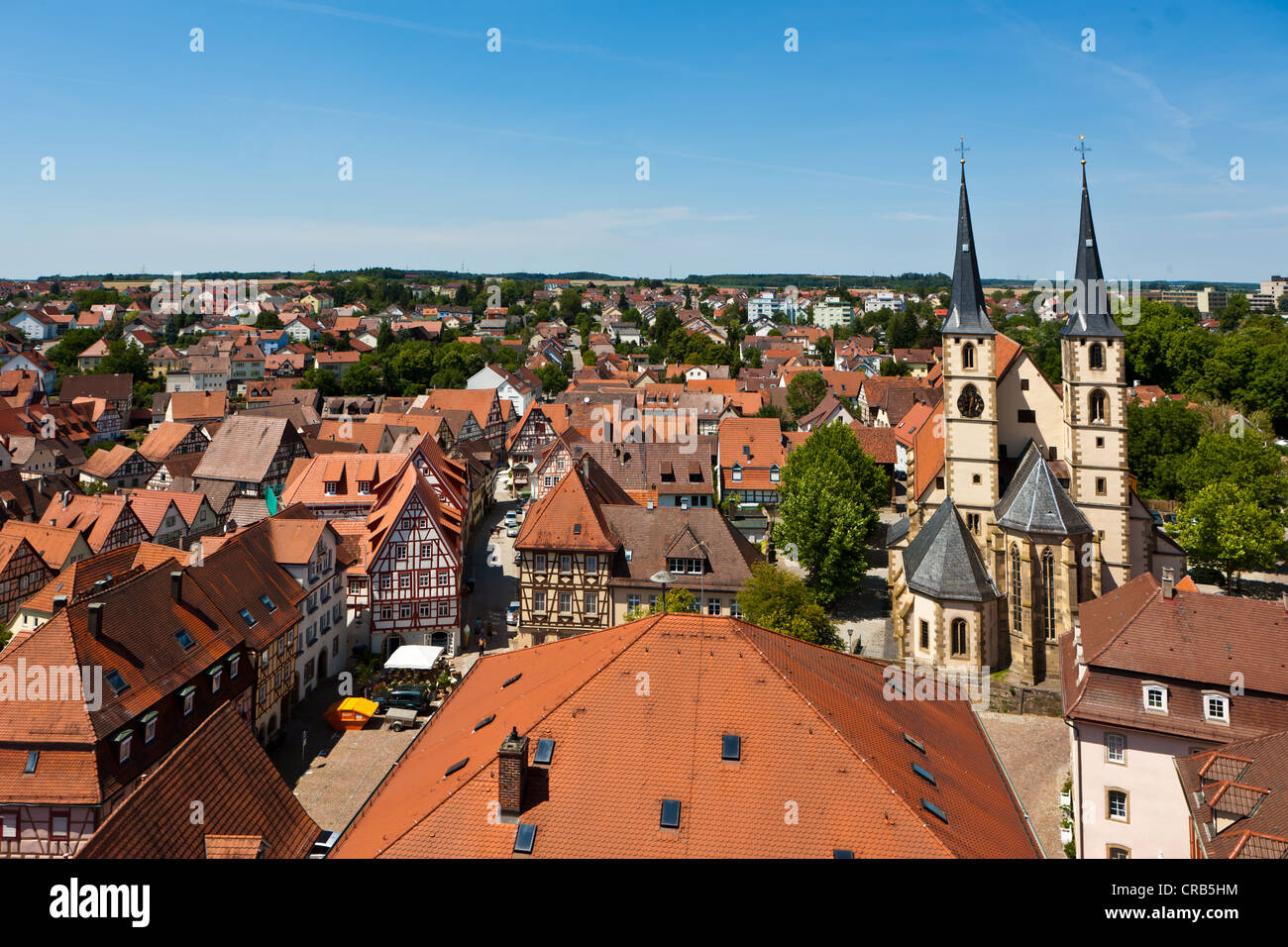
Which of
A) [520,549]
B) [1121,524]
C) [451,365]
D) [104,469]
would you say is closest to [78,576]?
[520,549]

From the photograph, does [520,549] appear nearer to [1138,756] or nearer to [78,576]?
[78,576]

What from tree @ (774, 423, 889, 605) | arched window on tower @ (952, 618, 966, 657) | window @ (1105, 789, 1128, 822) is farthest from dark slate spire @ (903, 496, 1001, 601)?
window @ (1105, 789, 1128, 822)

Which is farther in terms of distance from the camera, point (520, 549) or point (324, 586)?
point (520, 549)

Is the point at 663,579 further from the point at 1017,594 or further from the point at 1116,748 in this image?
the point at 1017,594

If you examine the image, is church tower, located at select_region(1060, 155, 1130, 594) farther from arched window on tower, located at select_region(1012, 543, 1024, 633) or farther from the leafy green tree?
the leafy green tree

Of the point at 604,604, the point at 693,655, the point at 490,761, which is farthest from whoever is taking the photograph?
the point at 604,604

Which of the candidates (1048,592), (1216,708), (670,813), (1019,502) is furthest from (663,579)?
(1048,592)
